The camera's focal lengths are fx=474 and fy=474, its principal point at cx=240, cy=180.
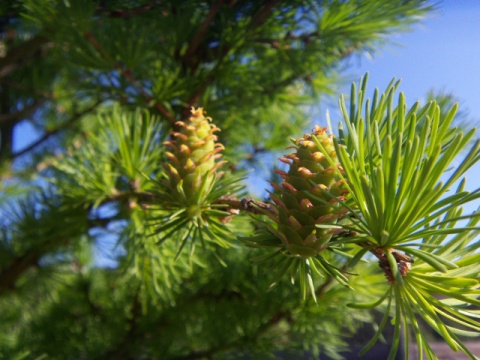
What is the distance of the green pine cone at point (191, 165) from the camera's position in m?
0.30

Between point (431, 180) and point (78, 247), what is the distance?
54cm

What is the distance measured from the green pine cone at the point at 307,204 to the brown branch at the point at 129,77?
0.31 metres

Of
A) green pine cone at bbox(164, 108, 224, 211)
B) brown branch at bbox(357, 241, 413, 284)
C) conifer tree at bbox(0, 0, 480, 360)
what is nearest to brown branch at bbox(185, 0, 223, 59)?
conifer tree at bbox(0, 0, 480, 360)

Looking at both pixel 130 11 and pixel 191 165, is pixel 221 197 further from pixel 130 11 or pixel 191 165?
pixel 130 11

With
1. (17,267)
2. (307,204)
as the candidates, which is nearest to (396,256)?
(307,204)

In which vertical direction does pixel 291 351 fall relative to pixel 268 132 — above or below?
below

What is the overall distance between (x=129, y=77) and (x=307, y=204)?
365 mm

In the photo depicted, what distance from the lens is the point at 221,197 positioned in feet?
1.05

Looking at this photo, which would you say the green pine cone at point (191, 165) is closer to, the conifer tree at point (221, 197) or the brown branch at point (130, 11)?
the conifer tree at point (221, 197)

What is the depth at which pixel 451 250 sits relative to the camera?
9.3 inches

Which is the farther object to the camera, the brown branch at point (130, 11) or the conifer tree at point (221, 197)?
the brown branch at point (130, 11)

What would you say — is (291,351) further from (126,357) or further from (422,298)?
(422,298)

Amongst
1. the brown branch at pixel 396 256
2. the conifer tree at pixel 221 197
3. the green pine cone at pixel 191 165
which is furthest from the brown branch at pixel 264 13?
the brown branch at pixel 396 256

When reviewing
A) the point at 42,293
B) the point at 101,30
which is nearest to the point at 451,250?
the point at 101,30
